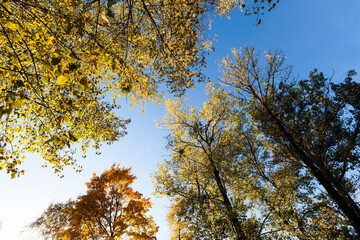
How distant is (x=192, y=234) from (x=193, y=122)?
753cm

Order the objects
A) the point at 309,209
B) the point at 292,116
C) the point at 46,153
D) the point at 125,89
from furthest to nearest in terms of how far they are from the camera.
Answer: the point at 292,116 → the point at 309,209 → the point at 46,153 → the point at 125,89

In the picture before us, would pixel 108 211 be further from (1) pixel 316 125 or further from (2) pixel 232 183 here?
(1) pixel 316 125

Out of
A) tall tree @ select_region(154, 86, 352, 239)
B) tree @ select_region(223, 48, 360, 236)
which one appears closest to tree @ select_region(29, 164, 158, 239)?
tall tree @ select_region(154, 86, 352, 239)

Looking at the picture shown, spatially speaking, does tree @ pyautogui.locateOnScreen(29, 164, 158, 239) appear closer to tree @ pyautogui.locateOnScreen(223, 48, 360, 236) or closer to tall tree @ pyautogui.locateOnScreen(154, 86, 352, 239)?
tall tree @ pyautogui.locateOnScreen(154, 86, 352, 239)

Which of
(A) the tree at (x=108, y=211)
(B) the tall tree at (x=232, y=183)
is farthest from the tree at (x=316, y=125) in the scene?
(A) the tree at (x=108, y=211)

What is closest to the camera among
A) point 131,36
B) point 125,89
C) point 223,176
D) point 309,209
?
point 125,89

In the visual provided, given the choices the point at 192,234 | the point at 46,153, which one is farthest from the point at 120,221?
the point at 46,153

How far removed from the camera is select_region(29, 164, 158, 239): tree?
31.9 ft

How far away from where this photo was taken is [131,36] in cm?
546

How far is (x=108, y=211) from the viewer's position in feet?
34.9

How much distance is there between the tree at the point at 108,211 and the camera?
9727 millimetres

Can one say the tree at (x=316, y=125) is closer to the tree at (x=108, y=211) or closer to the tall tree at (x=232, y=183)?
the tall tree at (x=232, y=183)

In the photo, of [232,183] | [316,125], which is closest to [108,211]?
[232,183]

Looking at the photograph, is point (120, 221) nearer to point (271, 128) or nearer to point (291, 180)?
point (291, 180)
